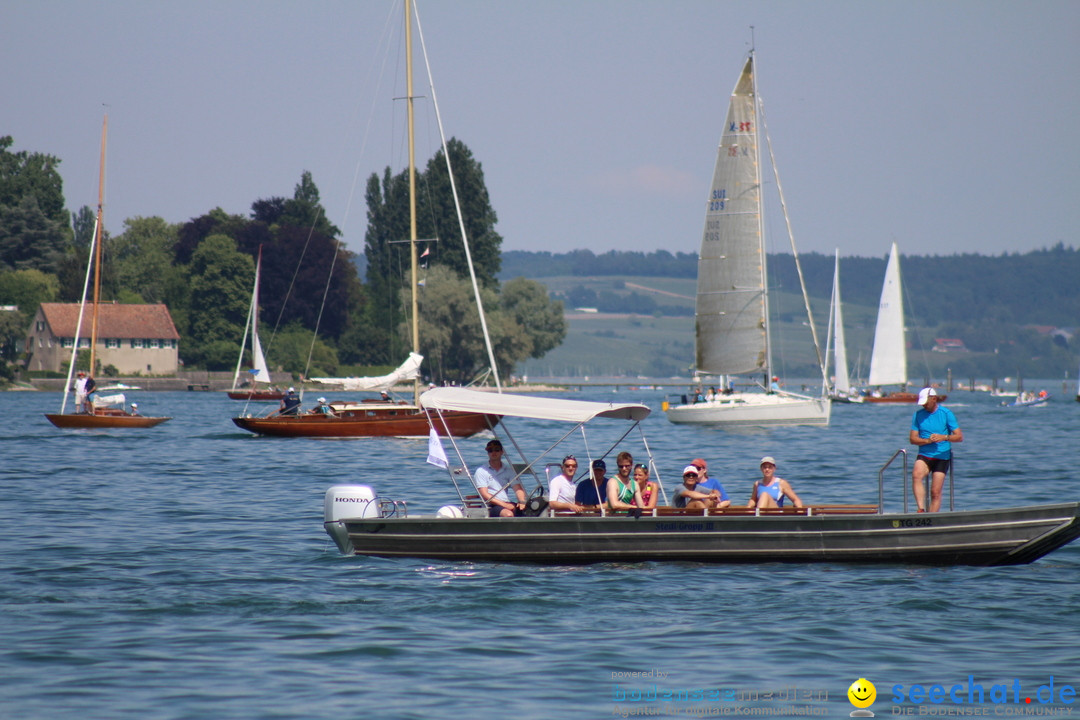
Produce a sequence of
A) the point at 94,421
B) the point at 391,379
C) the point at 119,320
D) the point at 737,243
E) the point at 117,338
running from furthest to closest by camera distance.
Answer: the point at 119,320 → the point at 117,338 → the point at 737,243 → the point at 94,421 → the point at 391,379

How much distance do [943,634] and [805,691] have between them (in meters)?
3.16

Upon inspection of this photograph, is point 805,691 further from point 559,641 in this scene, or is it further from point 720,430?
point 720,430

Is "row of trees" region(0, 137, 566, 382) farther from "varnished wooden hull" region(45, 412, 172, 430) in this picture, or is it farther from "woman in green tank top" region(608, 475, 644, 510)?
"woman in green tank top" region(608, 475, 644, 510)

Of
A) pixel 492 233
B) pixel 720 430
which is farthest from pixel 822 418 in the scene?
pixel 492 233

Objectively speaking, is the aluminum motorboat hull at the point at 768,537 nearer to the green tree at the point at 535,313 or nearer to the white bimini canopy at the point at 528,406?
the white bimini canopy at the point at 528,406

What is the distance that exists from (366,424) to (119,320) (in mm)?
84631

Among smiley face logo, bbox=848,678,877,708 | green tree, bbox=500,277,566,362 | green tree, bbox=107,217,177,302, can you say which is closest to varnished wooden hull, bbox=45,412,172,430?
smiley face logo, bbox=848,678,877,708

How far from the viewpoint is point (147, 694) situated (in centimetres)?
1216

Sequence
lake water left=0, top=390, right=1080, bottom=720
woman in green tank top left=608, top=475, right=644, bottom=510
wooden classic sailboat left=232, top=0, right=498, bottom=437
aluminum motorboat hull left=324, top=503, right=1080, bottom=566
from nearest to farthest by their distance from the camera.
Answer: lake water left=0, top=390, right=1080, bottom=720
aluminum motorboat hull left=324, top=503, right=1080, bottom=566
woman in green tank top left=608, top=475, right=644, bottom=510
wooden classic sailboat left=232, top=0, right=498, bottom=437

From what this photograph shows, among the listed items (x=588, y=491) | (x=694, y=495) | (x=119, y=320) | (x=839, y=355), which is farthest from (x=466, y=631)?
(x=119, y=320)

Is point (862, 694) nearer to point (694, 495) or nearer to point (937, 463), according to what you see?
point (694, 495)

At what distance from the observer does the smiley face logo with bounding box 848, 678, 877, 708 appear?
465 inches

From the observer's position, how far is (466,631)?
49.0 feet

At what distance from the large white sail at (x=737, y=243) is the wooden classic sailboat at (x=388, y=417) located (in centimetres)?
1449
